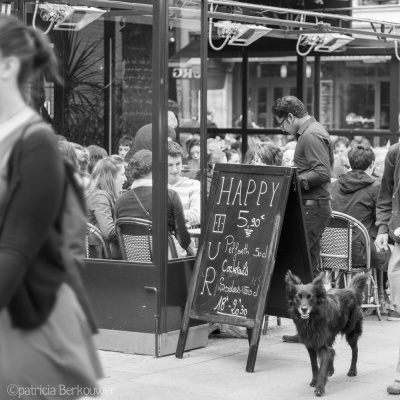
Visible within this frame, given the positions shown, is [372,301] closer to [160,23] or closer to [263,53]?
[160,23]

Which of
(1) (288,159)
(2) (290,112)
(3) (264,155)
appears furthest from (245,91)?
(2) (290,112)

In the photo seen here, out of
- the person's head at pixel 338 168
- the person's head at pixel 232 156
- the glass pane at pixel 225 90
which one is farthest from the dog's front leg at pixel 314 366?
the glass pane at pixel 225 90

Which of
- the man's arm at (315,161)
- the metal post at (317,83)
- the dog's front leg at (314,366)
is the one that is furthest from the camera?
the metal post at (317,83)

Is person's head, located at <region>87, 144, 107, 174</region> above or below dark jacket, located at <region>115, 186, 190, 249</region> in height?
above

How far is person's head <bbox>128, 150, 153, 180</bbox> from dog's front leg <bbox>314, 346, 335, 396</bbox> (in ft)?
6.14

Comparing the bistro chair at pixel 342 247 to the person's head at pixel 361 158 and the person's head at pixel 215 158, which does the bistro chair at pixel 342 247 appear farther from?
the person's head at pixel 215 158

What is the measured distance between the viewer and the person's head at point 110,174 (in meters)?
7.52

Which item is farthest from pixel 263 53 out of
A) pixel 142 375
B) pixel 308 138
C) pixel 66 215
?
pixel 66 215

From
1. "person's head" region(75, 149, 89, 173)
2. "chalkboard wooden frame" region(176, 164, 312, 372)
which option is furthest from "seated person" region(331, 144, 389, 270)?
"person's head" region(75, 149, 89, 173)

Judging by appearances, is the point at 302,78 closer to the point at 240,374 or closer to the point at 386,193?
the point at 386,193

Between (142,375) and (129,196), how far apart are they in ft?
4.83

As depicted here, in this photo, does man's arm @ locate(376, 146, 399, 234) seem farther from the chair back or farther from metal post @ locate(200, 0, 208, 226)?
the chair back

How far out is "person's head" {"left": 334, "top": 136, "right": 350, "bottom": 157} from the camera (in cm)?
1505

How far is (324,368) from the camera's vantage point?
242 inches
